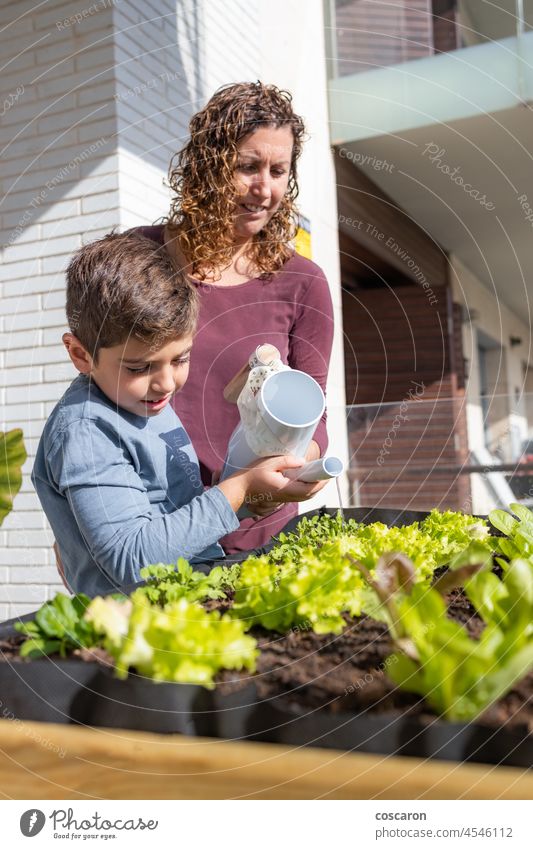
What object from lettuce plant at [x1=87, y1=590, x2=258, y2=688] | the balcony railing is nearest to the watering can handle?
lettuce plant at [x1=87, y1=590, x2=258, y2=688]

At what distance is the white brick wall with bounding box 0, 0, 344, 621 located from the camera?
2.30 metres

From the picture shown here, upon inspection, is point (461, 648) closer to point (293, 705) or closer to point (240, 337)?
point (293, 705)

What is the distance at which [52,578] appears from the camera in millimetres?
2447

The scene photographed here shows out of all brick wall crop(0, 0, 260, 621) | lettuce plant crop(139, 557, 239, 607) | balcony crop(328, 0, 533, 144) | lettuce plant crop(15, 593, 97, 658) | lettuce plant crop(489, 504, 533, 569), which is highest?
balcony crop(328, 0, 533, 144)

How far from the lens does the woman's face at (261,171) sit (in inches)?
34.8

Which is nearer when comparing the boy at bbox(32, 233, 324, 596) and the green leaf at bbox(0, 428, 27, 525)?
the boy at bbox(32, 233, 324, 596)

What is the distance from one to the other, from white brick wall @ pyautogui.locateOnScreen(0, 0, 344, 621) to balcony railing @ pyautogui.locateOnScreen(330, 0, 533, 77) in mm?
1059

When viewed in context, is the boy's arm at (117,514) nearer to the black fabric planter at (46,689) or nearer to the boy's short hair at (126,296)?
the boy's short hair at (126,296)

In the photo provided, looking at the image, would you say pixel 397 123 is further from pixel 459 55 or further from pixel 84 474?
pixel 84 474

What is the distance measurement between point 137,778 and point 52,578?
6.96ft

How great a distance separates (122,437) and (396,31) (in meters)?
3.76

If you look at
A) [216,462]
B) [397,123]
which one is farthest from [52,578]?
[397,123]

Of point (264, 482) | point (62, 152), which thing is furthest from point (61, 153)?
point (264, 482)

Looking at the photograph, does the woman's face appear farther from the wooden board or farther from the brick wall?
the brick wall
